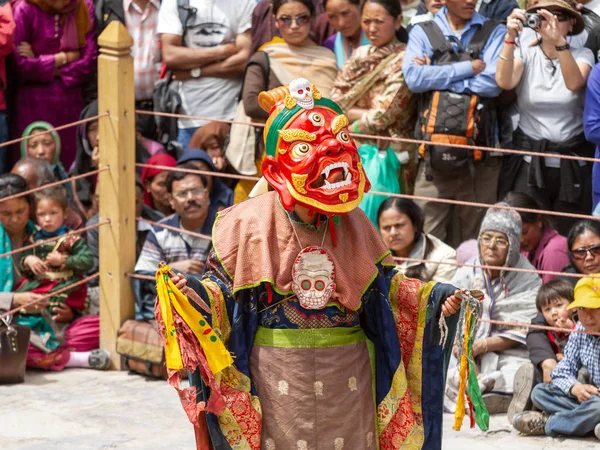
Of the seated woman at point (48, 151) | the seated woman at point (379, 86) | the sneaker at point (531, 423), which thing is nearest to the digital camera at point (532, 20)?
the seated woman at point (379, 86)

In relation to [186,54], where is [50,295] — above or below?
below

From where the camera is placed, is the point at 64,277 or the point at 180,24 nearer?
the point at 64,277

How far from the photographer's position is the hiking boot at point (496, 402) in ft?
22.7

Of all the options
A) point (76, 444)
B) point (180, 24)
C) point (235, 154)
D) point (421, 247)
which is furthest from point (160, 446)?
point (180, 24)

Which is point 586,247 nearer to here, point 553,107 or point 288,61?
point 553,107

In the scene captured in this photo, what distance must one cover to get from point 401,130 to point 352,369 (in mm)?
3030

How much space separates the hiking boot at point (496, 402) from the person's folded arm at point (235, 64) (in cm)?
292

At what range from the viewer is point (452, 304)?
5199 mm

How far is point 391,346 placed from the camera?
5.32 m

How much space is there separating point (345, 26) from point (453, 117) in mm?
1104

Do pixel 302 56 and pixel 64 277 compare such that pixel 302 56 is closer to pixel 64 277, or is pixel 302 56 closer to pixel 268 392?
pixel 64 277

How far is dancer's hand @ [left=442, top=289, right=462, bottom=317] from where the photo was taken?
204 inches

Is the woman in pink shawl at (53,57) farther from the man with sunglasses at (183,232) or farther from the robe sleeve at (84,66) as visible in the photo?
the man with sunglasses at (183,232)

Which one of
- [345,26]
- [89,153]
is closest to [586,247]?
[345,26]
